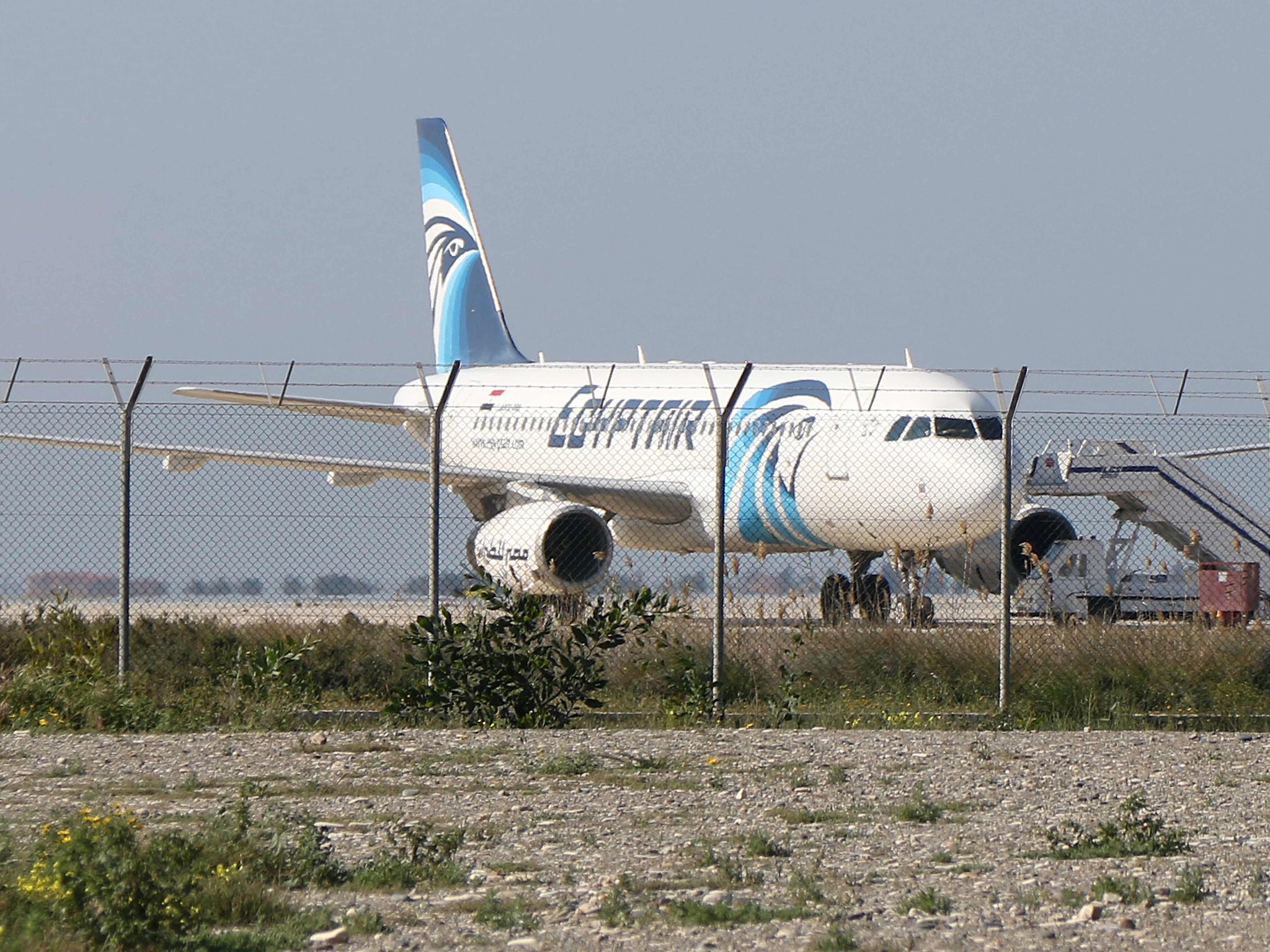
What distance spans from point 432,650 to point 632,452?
14.8 m

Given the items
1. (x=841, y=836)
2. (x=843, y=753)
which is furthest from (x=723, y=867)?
(x=843, y=753)

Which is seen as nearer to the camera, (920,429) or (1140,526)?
(920,429)

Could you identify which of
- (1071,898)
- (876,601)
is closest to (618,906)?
(1071,898)

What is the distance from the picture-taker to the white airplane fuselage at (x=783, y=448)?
2006 cm

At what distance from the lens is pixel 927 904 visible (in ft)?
19.2

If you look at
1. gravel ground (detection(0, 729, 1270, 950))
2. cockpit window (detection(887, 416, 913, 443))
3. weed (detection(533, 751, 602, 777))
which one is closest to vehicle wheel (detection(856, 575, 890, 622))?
cockpit window (detection(887, 416, 913, 443))

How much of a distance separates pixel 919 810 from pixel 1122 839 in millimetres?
1033

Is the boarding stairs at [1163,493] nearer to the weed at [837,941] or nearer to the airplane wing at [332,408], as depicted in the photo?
the airplane wing at [332,408]

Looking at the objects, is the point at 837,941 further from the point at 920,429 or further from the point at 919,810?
the point at 920,429

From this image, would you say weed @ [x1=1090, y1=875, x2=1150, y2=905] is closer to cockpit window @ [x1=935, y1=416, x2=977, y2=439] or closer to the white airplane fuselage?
the white airplane fuselage

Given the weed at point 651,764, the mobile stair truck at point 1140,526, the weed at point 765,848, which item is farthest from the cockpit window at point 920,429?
the weed at point 765,848

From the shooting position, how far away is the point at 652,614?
440 inches

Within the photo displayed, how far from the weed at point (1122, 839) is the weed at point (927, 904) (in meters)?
0.98

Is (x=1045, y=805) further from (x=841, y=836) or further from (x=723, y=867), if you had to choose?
(x=723, y=867)
